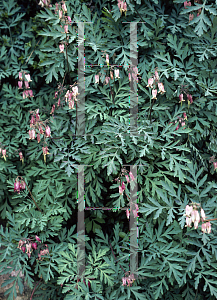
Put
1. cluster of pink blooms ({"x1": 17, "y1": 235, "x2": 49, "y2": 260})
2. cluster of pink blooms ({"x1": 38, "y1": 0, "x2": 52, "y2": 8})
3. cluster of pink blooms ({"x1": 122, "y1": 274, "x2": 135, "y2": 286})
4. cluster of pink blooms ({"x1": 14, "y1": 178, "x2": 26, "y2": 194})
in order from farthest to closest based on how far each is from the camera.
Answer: cluster of pink blooms ({"x1": 38, "y1": 0, "x2": 52, "y2": 8})
cluster of pink blooms ({"x1": 14, "y1": 178, "x2": 26, "y2": 194})
cluster of pink blooms ({"x1": 17, "y1": 235, "x2": 49, "y2": 260})
cluster of pink blooms ({"x1": 122, "y1": 274, "x2": 135, "y2": 286})

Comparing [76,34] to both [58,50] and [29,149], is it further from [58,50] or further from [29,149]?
[29,149]

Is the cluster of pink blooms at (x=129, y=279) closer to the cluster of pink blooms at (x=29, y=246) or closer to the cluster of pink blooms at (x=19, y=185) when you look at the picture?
the cluster of pink blooms at (x=29, y=246)

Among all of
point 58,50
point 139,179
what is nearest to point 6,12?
point 58,50

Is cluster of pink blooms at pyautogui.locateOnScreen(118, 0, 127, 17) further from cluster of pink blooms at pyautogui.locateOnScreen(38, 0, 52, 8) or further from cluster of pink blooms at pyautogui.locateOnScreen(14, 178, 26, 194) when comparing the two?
cluster of pink blooms at pyautogui.locateOnScreen(14, 178, 26, 194)

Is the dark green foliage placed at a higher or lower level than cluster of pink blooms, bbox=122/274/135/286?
higher

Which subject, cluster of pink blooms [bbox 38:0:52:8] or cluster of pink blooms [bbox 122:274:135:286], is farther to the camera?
cluster of pink blooms [bbox 38:0:52:8]

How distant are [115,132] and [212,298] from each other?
173 cm

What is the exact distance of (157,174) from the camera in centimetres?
237

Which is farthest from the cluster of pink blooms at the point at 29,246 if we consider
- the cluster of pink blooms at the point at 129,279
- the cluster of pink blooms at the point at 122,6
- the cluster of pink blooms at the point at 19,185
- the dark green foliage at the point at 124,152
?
the cluster of pink blooms at the point at 122,6

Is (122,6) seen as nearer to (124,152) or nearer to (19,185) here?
(124,152)

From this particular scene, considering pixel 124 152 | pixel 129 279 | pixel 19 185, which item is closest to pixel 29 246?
pixel 19 185

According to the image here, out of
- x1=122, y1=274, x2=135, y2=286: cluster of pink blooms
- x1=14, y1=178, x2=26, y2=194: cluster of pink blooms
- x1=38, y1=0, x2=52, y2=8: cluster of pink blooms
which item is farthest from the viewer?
x1=38, y1=0, x2=52, y2=8: cluster of pink blooms

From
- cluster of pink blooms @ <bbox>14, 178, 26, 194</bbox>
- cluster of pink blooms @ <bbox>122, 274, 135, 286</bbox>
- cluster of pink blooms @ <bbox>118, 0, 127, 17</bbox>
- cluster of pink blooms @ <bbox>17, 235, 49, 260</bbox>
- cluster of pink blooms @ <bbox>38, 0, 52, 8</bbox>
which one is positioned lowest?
cluster of pink blooms @ <bbox>122, 274, 135, 286</bbox>

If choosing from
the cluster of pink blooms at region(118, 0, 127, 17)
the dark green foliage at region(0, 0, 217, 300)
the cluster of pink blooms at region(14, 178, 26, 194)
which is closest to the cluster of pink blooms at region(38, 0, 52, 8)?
the dark green foliage at region(0, 0, 217, 300)
